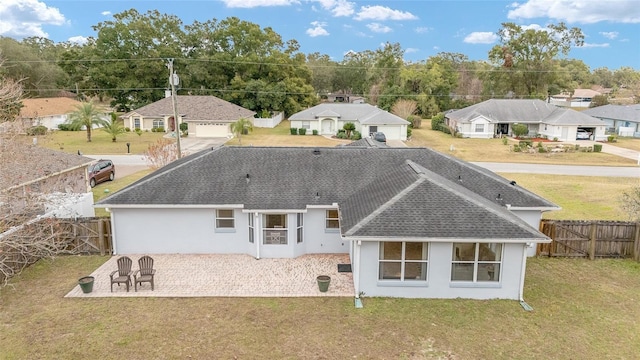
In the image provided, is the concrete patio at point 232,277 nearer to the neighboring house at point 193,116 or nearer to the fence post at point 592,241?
the fence post at point 592,241

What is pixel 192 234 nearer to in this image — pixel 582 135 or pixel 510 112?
pixel 510 112

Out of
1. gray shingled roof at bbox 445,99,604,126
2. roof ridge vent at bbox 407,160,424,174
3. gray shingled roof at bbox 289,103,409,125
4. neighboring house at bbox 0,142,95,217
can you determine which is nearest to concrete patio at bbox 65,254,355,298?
neighboring house at bbox 0,142,95,217

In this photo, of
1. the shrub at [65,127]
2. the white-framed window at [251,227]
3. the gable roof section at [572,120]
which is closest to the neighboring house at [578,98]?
the gable roof section at [572,120]

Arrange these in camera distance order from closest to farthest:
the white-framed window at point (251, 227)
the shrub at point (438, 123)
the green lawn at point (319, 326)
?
the green lawn at point (319, 326) → the white-framed window at point (251, 227) → the shrub at point (438, 123)

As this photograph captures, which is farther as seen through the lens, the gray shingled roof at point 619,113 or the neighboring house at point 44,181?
the gray shingled roof at point 619,113

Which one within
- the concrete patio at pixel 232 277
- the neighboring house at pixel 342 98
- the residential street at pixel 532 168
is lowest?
the concrete patio at pixel 232 277

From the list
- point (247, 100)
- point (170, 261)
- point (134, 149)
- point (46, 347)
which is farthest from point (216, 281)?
→ point (247, 100)

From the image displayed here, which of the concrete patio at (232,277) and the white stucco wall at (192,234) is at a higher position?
the white stucco wall at (192,234)

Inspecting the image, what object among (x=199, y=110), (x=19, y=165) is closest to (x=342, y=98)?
(x=199, y=110)
